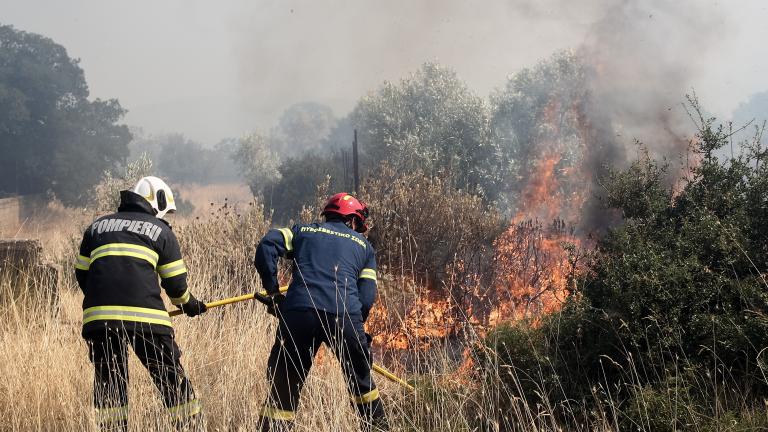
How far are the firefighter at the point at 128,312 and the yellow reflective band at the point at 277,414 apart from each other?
42cm

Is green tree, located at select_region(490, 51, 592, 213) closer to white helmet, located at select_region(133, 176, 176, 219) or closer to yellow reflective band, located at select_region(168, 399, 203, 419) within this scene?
white helmet, located at select_region(133, 176, 176, 219)

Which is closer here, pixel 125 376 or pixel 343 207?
pixel 125 376

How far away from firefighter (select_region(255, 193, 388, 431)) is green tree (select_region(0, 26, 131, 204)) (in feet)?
122

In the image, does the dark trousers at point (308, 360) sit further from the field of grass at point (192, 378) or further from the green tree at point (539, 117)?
the green tree at point (539, 117)

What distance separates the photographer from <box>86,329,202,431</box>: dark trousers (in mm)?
4121

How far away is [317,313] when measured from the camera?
429cm

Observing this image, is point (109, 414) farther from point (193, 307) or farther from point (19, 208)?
point (19, 208)

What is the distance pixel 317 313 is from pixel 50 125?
40.6 metres

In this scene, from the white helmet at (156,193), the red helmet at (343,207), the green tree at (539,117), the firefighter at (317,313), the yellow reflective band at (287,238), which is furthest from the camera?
the green tree at (539,117)

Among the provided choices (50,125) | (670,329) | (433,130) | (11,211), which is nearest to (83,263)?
(670,329)

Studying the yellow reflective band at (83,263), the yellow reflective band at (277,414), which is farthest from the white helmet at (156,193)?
the yellow reflective band at (277,414)

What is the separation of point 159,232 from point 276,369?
3.85 feet

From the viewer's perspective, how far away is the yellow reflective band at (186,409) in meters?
4.15

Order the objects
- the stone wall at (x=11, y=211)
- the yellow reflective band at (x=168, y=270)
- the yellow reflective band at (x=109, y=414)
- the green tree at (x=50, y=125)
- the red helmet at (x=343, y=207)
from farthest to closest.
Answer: the green tree at (x=50, y=125), the stone wall at (x=11, y=211), the red helmet at (x=343, y=207), the yellow reflective band at (x=168, y=270), the yellow reflective band at (x=109, y=414)
